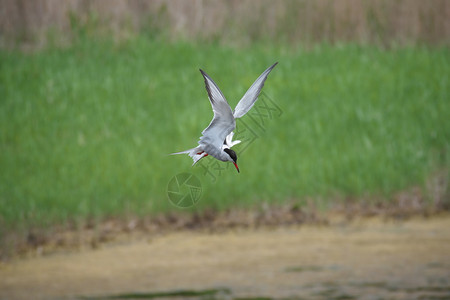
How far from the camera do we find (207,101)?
860cm

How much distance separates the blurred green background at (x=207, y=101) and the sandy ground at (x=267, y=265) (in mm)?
460

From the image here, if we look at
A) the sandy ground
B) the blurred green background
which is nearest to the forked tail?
the sandy ground

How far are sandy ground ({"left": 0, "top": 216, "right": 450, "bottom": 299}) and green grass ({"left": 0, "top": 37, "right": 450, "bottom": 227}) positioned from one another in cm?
47

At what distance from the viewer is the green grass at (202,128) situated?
291 inches

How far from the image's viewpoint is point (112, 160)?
777 cm

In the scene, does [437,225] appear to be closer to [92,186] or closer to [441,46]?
[92,186]

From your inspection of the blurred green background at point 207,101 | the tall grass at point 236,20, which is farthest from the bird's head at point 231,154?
the tall grass at point 236,20

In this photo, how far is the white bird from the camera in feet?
3.84

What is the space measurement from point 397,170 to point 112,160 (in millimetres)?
2927

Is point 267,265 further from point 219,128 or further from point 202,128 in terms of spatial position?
point 219,128

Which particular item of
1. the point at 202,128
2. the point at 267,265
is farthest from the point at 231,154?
the point at 202,128

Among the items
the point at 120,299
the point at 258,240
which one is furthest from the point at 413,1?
the point at 120,299

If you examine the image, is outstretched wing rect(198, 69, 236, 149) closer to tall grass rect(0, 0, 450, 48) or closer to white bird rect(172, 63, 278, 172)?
white bird rect(172, 63, 278, 172)

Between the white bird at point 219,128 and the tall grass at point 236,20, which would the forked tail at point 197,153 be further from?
the tall grass at point 236,20
